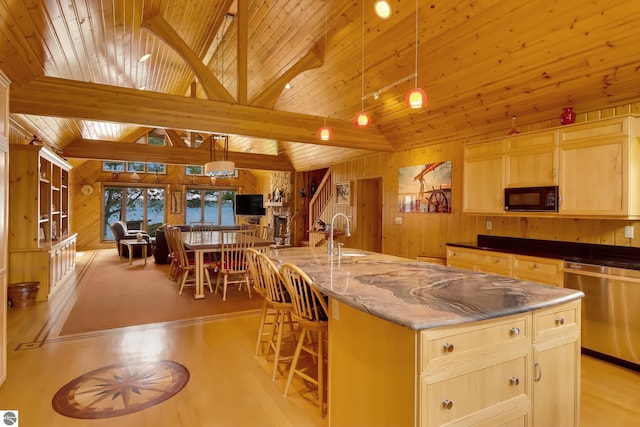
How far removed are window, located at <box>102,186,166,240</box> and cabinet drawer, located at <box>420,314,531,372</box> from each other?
11454 mm

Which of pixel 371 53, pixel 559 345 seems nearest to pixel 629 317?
pixel 559 345

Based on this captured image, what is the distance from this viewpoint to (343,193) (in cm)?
771

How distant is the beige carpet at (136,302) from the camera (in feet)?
13.3

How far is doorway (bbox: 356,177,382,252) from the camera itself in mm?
7328

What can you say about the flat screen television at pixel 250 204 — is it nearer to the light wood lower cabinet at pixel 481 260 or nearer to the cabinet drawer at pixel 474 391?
the light wood lower cabinet at pixel 481 260

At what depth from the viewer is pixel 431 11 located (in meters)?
3.47

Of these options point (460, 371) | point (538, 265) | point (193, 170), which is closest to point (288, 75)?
point (538, 265)

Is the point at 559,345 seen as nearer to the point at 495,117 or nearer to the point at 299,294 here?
the point at 299,294

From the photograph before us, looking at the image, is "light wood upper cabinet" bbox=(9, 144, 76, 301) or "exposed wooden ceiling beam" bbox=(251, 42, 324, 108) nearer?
"light wood upper cabinet" bbox=(9, 144, 76, 301)

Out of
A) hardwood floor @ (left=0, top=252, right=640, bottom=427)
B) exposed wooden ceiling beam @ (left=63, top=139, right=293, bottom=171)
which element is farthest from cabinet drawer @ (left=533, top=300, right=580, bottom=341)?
exposed wooden ceiling beam @ (left=63, top=139, right=293, bottom=171)

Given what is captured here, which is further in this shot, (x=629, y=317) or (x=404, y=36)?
(x=404, y=36)

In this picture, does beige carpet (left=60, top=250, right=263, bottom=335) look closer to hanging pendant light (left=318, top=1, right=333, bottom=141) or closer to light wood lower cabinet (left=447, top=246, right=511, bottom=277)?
hanging pendant light (left=318, top=1, right=333, bottom=141)

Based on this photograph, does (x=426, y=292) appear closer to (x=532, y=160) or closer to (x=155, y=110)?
(x=532, y=160)

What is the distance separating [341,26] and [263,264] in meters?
3.30
